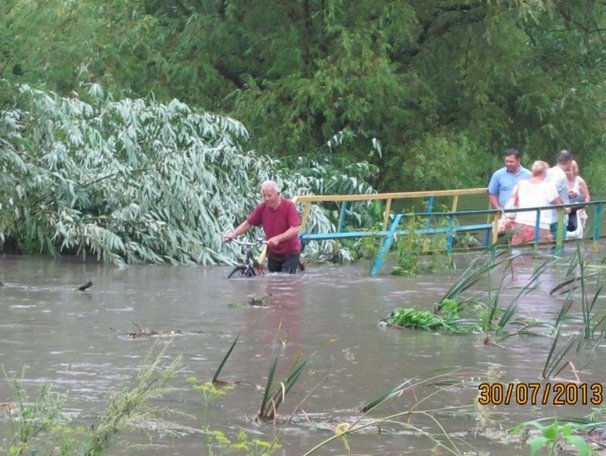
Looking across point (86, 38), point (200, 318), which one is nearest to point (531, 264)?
point (200, 318)

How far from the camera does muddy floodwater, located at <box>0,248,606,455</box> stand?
7.51 m

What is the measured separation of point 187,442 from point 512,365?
126 inches

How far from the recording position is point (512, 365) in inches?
382

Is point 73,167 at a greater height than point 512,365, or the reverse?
point 73,167

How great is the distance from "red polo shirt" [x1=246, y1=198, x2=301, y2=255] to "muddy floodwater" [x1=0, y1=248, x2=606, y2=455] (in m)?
0.40

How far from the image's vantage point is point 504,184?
2070cm

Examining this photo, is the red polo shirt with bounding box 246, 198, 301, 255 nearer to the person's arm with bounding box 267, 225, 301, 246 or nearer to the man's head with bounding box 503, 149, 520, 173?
the person's arm with bounding box 267, 225, 301, 246

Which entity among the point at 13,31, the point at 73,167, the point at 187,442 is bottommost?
the point at 187,442

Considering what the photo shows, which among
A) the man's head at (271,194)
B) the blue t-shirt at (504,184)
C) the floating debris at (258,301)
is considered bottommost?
the floating debris at (258,301)

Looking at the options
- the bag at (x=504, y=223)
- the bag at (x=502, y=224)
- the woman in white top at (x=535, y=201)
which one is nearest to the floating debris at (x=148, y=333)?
the bag at (x=504, y=223)

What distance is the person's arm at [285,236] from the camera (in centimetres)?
1683

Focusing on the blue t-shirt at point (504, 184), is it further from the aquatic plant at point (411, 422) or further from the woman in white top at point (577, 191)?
the aquatic plant at point (411, 422)

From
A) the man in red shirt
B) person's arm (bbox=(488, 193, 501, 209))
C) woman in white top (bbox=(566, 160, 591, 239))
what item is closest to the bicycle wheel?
the man in red shirt

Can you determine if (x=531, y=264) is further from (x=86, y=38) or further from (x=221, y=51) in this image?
(x=221, y=51)
